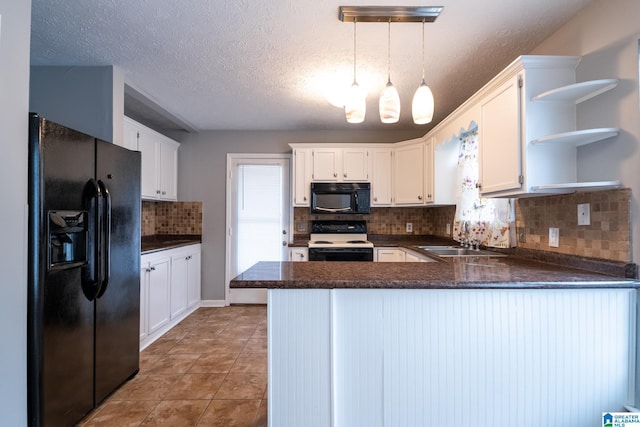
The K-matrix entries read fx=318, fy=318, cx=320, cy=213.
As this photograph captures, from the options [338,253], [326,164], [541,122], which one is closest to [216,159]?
[326,164]

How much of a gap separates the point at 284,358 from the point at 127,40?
223 centimetres

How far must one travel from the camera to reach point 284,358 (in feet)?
4.71

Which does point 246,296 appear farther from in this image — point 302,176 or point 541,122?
point 541,122

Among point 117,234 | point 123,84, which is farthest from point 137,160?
point 123,84

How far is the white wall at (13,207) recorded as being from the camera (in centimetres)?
137

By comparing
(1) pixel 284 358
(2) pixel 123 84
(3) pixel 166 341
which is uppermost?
(2) pixel 123 84

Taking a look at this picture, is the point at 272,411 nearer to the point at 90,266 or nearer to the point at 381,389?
the point at 381,389

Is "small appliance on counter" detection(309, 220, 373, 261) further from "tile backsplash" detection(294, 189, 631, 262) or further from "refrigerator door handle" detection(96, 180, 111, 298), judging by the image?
"refrigerator door handle" detection(96, 180, 111, 298)

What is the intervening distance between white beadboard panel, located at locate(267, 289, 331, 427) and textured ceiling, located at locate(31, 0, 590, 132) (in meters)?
1.37

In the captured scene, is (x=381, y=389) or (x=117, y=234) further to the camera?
(x=117, y=234)

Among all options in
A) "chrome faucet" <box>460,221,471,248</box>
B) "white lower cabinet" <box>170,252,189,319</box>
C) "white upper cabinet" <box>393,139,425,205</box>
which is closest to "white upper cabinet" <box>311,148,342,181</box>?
"white upper cabinet" <box>393,139,425,205</box>

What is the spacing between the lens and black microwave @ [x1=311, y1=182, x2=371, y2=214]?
12.4 ft

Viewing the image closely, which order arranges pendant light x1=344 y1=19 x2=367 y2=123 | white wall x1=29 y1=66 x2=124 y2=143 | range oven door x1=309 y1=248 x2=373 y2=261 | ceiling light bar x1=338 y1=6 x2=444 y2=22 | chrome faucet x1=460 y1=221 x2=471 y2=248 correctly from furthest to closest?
range oven door x1=309 y1=248 x2=373 y2=261 < chrome faucet x1=460 y1=221 x2=471 y2=248 < white wall x1=29 y1=66 x2=124 y2=143 < ceiling light bar x1=338 y1=6 x2=444 y2=22 < pendant light x1=344 y1=19 x2=367 y2=123

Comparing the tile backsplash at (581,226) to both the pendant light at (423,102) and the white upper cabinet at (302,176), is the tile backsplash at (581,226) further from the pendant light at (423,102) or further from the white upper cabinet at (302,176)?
the white upper cabinet at (302,176)
